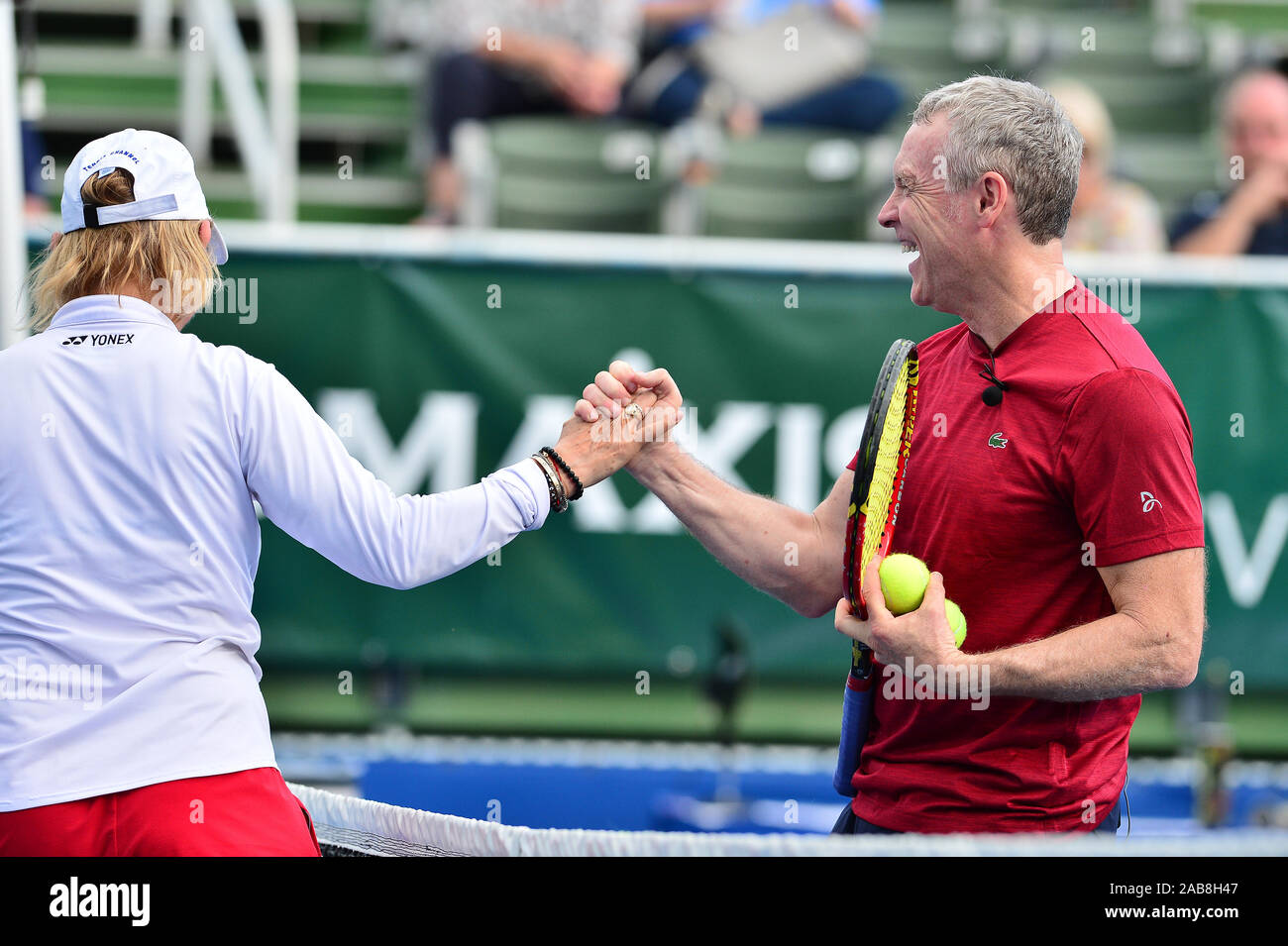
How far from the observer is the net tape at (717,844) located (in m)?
2.11

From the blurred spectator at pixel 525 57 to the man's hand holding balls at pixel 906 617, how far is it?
5085 millimetres

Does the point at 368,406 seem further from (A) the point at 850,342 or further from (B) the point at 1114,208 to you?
(B) the point at 1114,208

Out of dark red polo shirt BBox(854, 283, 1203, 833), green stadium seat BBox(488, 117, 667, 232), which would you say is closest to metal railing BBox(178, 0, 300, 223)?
green stadium seat BBox(488, 117, 667, 232)

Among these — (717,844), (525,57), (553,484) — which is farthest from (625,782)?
(525,57)

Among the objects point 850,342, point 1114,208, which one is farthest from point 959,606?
point 1114,208

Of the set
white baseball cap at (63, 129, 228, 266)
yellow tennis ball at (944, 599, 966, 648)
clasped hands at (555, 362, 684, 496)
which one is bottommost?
yellow tennis ball at (944, 599, 966, 648)

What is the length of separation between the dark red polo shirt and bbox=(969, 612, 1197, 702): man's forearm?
29 millimetres

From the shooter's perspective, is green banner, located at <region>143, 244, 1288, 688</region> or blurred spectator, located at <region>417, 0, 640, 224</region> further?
blurred spectator, located at <region>417, 0, 640, 224</region>

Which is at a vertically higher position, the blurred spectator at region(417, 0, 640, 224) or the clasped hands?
the blurred spectator at region(417, 0, 640, 224)

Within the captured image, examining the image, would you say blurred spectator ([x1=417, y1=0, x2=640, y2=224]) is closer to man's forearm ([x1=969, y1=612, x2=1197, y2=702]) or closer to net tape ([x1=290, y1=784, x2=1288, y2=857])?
net tape ([x1=290, y1=784, x2=1288, y2=857])

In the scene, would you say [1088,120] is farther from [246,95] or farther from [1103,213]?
[246,95]

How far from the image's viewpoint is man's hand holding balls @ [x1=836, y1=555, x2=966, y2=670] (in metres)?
2.47

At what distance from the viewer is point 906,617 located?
249 cm

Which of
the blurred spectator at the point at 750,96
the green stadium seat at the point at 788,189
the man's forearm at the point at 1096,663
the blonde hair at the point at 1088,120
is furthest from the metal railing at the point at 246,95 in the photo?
the man's forearm at the point at 1096,663
